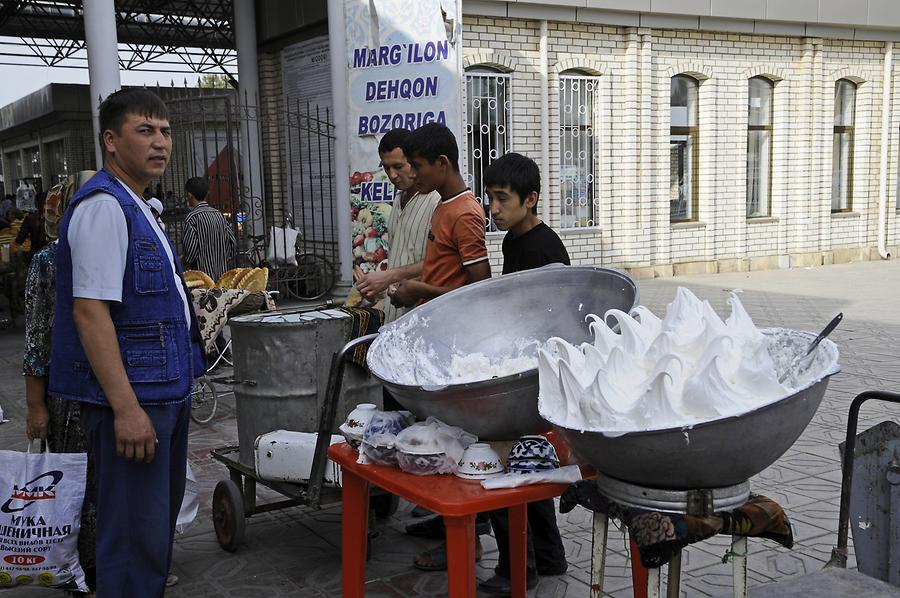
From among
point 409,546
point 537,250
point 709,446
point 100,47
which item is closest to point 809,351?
point 709,446

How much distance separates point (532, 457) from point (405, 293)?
57.5 inches

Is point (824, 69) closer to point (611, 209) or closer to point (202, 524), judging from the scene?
point (611, 209)

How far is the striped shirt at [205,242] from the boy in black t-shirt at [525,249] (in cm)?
483

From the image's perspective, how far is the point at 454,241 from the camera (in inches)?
151

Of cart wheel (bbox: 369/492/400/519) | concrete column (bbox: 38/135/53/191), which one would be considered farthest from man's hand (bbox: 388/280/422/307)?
concrete column (bbox: 38/135/53/191)

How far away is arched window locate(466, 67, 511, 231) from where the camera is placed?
12211mm

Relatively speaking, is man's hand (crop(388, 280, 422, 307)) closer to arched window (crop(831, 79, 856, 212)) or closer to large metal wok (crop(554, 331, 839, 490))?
large metal wok (crop(554, 331, 839, 490))

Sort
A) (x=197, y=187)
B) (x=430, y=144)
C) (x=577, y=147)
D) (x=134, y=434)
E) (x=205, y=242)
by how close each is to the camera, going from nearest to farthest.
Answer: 1. (x=134, y=434)
2. (x=430, y=144)
3. (x=205, y=242)
4. (x=197, y=187)
5. (x=577, y=147)

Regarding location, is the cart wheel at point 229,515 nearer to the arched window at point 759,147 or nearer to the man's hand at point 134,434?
Answer: the man's hand at point 134,434

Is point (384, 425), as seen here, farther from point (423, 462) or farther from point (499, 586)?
point (499, 586)

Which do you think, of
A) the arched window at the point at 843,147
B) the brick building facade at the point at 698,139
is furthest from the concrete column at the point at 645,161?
the arched window at the point at 843,147

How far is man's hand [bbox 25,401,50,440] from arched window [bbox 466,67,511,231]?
9.28m

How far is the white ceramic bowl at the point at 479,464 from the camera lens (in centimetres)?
258

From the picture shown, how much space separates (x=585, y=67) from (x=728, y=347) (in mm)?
11730
